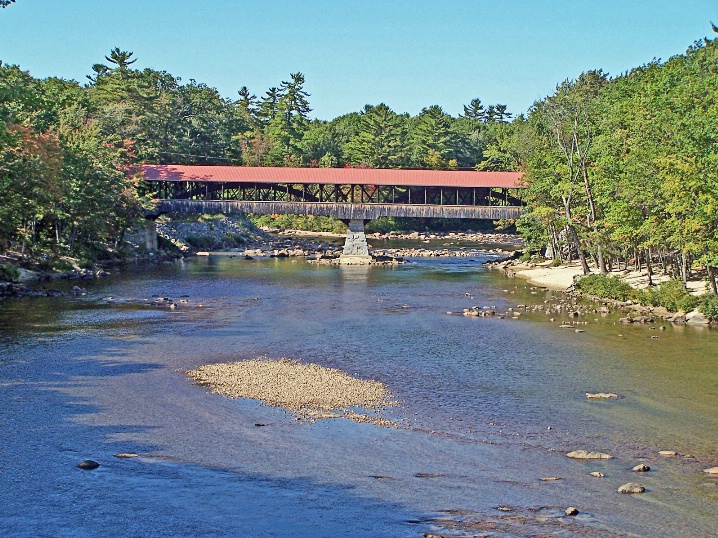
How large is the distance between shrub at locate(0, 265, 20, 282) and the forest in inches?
103

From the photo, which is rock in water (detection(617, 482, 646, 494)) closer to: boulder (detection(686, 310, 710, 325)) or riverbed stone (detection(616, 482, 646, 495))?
riverbed stone (detection(616, 482, 646, 495))

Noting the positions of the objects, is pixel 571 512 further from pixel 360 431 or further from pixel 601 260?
pixel 601 260

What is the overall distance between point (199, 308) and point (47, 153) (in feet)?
58.6

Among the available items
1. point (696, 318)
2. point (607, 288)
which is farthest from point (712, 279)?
point (607, 288)

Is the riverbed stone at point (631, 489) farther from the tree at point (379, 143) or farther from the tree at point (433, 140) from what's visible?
the tree at point (433, 140)

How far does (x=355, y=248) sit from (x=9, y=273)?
32075 millimetres

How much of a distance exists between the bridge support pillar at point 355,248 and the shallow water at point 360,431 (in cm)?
2977

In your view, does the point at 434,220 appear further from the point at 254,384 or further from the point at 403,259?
the point at 254,384

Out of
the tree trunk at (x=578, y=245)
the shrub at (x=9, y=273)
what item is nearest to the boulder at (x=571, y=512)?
the shrub at (x=9, y=273)

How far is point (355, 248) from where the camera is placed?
7281 cm

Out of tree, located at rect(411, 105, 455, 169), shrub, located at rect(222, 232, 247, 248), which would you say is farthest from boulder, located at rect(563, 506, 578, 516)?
tree, located at rect(411, 105, 455, 169)

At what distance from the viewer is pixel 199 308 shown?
139 feet

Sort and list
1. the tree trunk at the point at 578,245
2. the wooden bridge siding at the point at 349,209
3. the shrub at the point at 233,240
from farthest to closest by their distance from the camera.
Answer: the shrub at the point at 233,240 < the wooden bridge siding at the point at 349,209 < the tree trunk at the point at 578,245

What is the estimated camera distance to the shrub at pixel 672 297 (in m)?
39.1
